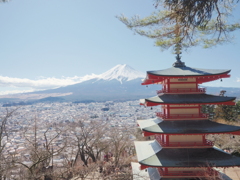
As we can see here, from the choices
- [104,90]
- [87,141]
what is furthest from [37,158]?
[104,90]

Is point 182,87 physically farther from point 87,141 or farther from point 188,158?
point 87,141

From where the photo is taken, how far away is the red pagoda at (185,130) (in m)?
9.21

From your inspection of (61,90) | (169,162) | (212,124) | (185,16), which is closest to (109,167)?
(169,162)

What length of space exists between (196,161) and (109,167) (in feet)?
29.9

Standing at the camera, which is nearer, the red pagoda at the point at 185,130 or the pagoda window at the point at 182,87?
the red pagoda at the point at 185,130

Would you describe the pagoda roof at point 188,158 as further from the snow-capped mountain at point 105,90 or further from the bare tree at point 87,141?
the snow-capped mountain at point 105,90

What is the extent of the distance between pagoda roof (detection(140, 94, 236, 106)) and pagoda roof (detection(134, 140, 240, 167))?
7.39 feet

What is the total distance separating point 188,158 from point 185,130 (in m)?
1.27

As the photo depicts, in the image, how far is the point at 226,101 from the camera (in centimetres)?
956

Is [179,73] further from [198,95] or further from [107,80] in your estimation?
[107,80]

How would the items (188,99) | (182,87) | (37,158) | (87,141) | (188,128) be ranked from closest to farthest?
(188,128) → (188,99) → (182,87) → (37,158) → (87,141)

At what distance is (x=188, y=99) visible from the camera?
388 inches

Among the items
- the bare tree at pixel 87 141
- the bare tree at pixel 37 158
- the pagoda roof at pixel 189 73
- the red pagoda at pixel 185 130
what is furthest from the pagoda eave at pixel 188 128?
the bare tree at pixel 87 141

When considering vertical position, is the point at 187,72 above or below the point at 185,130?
above
